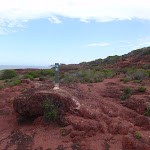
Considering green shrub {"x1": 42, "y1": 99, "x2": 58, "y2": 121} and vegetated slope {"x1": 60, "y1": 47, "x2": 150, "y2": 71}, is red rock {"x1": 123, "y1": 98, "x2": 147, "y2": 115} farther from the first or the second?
vegetated slope {"x1": 60, "y1": 47, "x2": 150, "y2": 71}

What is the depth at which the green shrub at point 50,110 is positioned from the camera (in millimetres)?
4989

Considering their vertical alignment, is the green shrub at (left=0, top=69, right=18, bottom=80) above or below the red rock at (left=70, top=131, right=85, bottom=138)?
above

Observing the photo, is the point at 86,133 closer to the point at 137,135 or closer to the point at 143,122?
the point at 137,135

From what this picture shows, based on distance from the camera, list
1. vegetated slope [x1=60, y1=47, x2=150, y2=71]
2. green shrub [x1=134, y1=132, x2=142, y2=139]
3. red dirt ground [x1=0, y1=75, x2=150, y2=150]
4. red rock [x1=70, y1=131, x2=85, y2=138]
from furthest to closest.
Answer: vegetated slope [x1=60, y1=47, x2=150, y2=71] < red rock [x1=70, y1=131, x2=85, y2=138] < green shrub [x1=134, y1=132, x2=142, y2=139] < red dirt ground [x1=0, y1=75, x2=150, y2=150]

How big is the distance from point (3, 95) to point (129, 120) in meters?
9.35

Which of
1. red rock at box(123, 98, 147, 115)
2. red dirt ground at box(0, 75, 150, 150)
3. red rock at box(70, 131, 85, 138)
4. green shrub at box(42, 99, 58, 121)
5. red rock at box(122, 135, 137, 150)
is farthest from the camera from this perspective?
red rock at box(123, 98, 147, 115)

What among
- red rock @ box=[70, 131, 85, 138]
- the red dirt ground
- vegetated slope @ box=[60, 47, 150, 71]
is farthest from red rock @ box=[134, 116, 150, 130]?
vegetated slope @ box=[60, 47, 150, 71]

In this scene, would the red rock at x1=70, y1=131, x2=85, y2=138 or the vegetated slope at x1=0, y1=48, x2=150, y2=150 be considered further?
the red rock at x1=70, y1=131, x2=85, y2=138

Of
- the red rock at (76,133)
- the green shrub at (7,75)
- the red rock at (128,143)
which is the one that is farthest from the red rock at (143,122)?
the green shrub at (7,75)

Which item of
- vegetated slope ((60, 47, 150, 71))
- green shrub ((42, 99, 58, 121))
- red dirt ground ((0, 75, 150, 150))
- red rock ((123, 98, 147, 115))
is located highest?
vegetated slope ((60, 47, 150, 71))

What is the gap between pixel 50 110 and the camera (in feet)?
16.8

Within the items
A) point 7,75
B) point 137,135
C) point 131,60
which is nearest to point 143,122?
point 137,135

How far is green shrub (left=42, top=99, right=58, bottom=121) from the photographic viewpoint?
499 centimetres

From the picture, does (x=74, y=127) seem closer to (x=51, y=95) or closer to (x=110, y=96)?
(x=51, y=95)
